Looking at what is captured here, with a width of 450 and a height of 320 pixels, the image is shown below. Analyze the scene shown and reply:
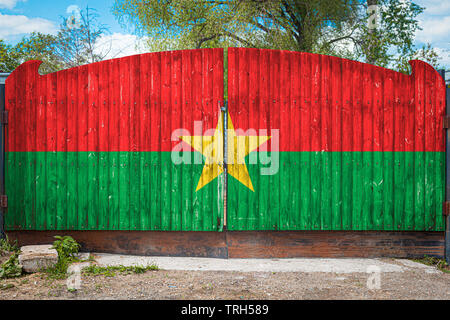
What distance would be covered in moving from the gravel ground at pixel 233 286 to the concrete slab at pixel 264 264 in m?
0.14

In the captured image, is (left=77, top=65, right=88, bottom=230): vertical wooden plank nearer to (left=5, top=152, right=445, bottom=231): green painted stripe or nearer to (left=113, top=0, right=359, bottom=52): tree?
(left=5, top=152, right=445, bottom=231): green painted stripe

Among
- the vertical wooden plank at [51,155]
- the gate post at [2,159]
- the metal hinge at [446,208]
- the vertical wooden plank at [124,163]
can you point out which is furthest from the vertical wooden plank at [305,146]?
the gate post at [2,159]

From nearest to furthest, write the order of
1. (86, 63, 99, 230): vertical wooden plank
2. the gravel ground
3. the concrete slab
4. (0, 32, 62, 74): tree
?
the gravel ground → the concrete slab → (86, 63, 99, 230): vertical wooden plank → (0, 32, 62, 74): tree

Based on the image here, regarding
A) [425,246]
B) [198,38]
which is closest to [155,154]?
[425,246]

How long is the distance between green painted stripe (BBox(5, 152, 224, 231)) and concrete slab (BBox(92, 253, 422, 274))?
41 centimetres

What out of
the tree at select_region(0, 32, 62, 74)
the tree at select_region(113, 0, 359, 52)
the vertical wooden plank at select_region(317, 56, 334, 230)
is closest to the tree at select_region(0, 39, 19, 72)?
the tree at select_region(0, 32, 62, 74)

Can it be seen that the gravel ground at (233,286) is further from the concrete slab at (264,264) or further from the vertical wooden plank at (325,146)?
the vertical wooden plank at (325,146)

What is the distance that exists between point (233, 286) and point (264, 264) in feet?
2.81

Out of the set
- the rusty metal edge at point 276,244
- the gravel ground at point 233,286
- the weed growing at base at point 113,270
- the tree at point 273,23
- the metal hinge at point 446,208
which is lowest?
the gravel ground at point 233,286

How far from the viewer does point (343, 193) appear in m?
4.84

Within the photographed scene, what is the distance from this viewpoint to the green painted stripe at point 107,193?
4.85m

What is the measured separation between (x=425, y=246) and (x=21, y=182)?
5494mm

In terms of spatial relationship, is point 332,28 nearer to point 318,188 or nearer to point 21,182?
point 318,188

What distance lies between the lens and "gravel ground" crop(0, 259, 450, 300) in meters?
3.61
